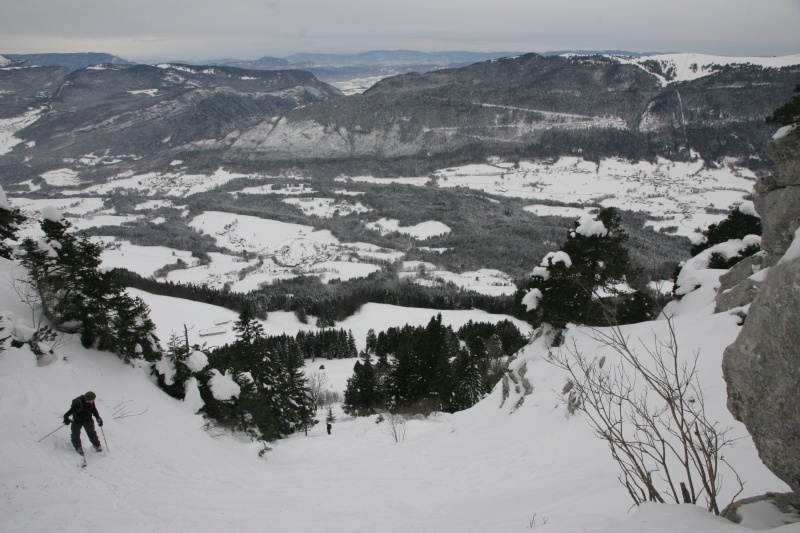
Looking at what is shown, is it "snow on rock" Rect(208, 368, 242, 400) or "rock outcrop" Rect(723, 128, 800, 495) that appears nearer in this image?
"rock outcrop" Rect(723, 128, 800, 495)

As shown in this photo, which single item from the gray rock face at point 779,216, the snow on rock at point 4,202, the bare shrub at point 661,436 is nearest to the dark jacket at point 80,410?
the bare shrub at point 661,436

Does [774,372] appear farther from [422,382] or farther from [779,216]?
[422,382]

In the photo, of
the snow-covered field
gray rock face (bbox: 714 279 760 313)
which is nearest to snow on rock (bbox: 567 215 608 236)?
gray rock face (bbox: 714 279 760 313)

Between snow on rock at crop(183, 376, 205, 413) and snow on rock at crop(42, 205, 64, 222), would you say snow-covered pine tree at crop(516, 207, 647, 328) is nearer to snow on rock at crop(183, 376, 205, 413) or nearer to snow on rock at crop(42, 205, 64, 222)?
snow on rock at crop(183, 376, 205, 413)

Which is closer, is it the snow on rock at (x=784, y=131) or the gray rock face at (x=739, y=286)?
the snow on rock at (x=784, y=131)

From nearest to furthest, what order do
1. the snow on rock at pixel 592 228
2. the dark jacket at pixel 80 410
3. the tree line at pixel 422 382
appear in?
the dark jacket at pixel 80 410, the snow on rock at pixel 592 228, the tree line at pixel 422 382

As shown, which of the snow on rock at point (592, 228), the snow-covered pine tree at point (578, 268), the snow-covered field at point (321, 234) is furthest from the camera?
the snow-covered field at point (321, 234)

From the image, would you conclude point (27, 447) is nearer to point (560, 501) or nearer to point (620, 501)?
point (560, 501)

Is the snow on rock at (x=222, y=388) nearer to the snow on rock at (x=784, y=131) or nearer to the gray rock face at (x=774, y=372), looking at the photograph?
the gray rock face at (x=774, y=372)
